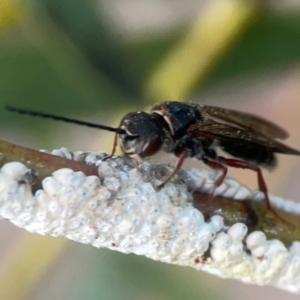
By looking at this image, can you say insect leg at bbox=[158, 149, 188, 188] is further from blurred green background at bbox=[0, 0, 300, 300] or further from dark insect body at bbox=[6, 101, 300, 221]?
blurred green background at bbox=[0, 0, 300, 300]

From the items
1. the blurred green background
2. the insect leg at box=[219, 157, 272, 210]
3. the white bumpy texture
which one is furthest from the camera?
the blurred green background

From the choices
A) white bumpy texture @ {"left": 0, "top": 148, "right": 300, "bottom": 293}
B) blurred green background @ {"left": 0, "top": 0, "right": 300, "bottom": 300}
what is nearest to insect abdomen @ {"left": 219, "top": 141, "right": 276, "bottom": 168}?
white bumpy texture @ {"left": 0, "top": 148, "right": 300, "bottom": 293}

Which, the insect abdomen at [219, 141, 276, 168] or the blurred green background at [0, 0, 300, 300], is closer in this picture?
the insect abdomen at [219, 141, 276, 168]

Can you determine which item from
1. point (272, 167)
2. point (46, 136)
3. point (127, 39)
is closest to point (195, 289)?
point (272, 167)

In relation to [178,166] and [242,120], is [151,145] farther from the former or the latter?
[242,120]

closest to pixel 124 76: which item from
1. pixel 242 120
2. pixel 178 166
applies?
pixel 242 120

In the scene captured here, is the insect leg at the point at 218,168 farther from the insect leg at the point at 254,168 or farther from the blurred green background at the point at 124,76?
the blurred green background at the point at 124,76

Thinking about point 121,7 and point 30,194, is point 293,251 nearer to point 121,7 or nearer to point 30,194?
point 30,194
